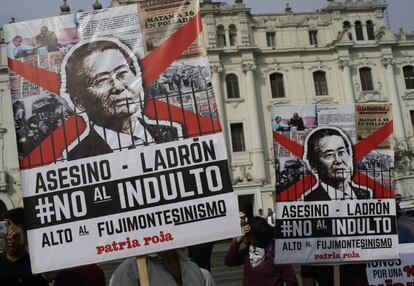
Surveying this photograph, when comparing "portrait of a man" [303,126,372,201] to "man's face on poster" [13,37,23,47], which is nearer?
"man's face on poster" [13,37,23,47]

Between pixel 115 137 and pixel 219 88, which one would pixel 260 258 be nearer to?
pixel 115 137

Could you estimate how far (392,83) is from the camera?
3130 centimetres

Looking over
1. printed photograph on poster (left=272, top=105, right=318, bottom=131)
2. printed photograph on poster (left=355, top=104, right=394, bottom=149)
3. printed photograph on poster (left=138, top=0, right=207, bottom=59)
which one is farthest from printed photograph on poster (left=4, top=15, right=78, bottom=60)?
printed photograph on poster (left=355, top=104, right=394, bottom=149)

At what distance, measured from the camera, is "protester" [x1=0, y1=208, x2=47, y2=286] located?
337cm

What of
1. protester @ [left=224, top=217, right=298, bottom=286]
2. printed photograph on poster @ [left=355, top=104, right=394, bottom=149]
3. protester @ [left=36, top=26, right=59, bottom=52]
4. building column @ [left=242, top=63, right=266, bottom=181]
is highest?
building column @ [left=242, top=63, right=266, bottom=181]

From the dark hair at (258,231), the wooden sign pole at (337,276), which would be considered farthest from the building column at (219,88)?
the dark hair at (258,231)

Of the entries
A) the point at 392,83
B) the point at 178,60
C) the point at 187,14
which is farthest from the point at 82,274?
the point at 392,83

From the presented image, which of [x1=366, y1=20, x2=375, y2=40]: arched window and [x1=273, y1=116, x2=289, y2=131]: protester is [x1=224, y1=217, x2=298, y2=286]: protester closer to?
[x1=273, y1=116, x2=289, y2=131]: protester

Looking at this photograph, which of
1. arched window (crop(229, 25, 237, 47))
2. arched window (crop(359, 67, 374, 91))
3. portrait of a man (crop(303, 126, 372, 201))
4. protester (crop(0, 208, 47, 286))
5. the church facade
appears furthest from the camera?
arched window (crop(359, 67, 374, 91))

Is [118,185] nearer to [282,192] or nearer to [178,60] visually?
[178,60]

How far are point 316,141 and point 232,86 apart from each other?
25646mm

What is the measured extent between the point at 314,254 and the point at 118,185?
8.24ft

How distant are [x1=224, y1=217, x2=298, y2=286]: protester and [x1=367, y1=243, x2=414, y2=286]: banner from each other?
1745 millimetres

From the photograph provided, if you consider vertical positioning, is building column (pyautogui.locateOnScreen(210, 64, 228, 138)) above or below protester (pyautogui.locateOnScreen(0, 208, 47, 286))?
above
